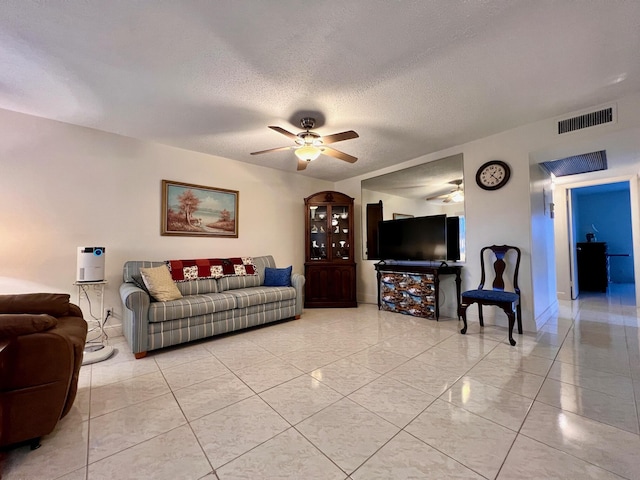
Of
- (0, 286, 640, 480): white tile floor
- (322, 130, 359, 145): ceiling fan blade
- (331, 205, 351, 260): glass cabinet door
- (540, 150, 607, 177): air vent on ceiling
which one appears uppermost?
(540, 150, 607, 177): air vent on ceiling

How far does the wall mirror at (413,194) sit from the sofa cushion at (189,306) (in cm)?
282

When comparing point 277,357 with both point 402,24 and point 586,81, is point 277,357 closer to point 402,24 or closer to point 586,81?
point 402,24

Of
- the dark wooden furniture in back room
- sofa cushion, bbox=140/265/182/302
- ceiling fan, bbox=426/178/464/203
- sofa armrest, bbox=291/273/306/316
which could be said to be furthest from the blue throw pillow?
the dark wooden furniture in back room

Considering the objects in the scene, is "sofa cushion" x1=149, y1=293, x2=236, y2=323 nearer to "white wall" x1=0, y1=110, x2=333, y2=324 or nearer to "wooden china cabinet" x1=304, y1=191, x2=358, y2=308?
"white wall" x1=0, y1=110, x2=333, y2=324

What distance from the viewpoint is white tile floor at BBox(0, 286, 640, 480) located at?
3.99 ft

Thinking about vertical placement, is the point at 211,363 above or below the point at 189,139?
below

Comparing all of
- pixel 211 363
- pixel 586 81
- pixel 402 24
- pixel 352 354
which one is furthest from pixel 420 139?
pixel 211 363

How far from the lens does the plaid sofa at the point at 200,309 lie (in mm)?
2514

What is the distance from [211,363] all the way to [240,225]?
2358 millimetres

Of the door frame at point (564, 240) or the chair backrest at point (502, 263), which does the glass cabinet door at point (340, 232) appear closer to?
the chair backrest at point (502, 263)

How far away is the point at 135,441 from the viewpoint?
1389 millimetres

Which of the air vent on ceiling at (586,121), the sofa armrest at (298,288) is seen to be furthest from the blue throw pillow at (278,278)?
the air vent on ceiling at (586,121)

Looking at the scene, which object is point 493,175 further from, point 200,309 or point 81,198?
point 81,198

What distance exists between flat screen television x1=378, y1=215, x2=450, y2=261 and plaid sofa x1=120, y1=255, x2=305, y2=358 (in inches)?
63.1
